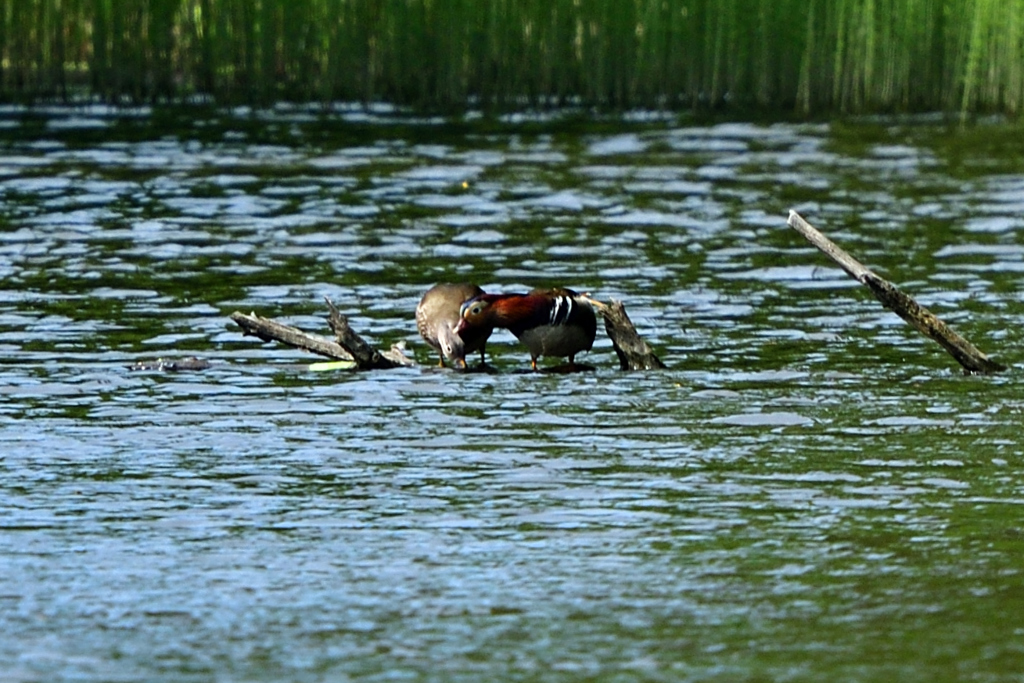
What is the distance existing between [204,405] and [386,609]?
3.88 m

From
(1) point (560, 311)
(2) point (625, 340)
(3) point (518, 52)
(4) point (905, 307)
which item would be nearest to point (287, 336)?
(1) point (560, 311)

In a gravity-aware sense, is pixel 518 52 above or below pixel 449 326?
above

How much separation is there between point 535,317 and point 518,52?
43.5 ft

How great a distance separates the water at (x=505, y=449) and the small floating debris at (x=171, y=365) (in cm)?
15

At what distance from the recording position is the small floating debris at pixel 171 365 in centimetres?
1088

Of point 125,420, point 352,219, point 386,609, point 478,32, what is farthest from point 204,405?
point 478,32

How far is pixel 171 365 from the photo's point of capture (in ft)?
35.7

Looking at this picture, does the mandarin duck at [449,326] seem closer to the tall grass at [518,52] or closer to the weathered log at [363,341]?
the weathered log at [363,341]

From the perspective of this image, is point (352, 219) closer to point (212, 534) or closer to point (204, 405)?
point (204, 405)

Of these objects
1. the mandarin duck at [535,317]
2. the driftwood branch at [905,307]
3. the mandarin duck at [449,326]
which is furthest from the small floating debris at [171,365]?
the driftwood branch at [905,307]

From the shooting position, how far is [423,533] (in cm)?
713

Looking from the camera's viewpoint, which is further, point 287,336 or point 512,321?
point 512,321

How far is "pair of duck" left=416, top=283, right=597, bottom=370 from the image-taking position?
35.3 ft

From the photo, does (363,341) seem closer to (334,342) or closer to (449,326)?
(334,342)
